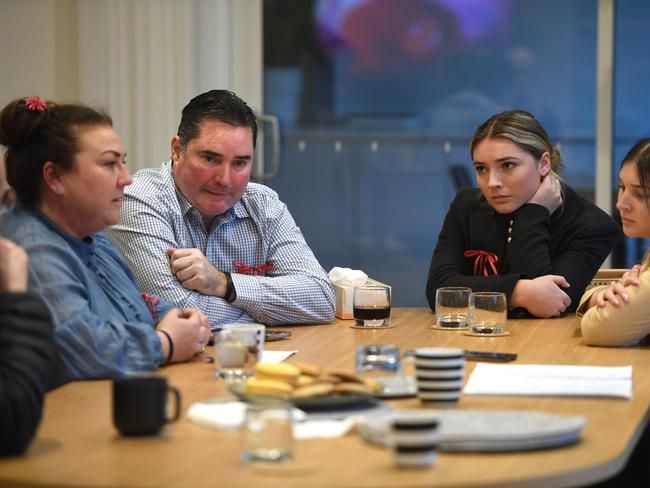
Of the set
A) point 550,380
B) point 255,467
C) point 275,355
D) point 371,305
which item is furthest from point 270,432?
point 371,305

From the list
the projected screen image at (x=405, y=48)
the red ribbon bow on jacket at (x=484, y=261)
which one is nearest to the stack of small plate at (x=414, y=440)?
the red ribbon bow on jacket at (x=484, y=261)

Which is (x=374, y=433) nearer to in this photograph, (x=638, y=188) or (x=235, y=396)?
(x=235, y=396)

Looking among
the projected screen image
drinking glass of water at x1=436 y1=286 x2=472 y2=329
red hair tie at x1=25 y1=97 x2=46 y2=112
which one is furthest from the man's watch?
the projected screen image

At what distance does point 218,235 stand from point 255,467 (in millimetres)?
1626

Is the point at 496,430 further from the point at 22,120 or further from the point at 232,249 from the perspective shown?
the point at 232,249

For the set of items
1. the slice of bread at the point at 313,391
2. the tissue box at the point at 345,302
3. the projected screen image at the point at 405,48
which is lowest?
the tissue box at the point at 345,302

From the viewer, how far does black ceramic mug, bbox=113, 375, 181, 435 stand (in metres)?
1.65

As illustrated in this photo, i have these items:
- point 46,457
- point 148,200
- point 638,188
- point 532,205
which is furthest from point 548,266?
point 46,457

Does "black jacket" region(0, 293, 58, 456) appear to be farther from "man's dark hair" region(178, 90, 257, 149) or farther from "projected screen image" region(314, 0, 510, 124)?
"projected screen image" region(314, 0, 510, 124)

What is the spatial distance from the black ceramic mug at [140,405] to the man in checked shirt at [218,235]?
1116 millimetres

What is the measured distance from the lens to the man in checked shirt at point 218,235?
2.83 metres

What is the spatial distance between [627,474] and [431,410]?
79 centimetres

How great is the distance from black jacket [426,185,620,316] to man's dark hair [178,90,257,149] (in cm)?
74

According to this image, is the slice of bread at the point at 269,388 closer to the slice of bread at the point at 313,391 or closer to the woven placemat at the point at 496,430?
the slice of bread at the point at 313,391
